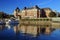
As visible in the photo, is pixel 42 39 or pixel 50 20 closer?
pixel 42 39

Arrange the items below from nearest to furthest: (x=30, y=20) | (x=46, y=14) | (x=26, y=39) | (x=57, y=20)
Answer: (x=26, y=39)
(x=57, y=20)
(x=30, y=20)
(x=46, y=14)

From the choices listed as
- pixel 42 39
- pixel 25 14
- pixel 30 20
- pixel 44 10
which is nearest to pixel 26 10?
pixel 25 14

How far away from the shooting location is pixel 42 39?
19.7 m

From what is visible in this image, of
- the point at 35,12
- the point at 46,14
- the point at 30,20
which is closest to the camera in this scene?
the point at 30,20

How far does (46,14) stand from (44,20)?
177 feet

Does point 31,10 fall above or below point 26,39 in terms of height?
above

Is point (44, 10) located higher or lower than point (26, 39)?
higher

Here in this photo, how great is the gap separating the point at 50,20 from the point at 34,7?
1561 inches

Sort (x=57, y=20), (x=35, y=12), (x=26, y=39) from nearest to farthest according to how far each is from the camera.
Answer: (x=26, y=39), (x=57, y=20), (x=35, y=12)

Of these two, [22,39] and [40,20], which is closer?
[22,39]

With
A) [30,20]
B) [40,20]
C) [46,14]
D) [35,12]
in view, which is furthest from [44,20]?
[46,14]

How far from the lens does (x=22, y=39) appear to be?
764 inches

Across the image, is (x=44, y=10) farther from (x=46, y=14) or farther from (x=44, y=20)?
(x=44, y=20)

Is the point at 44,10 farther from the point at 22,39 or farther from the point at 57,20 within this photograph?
the point at 22,39
